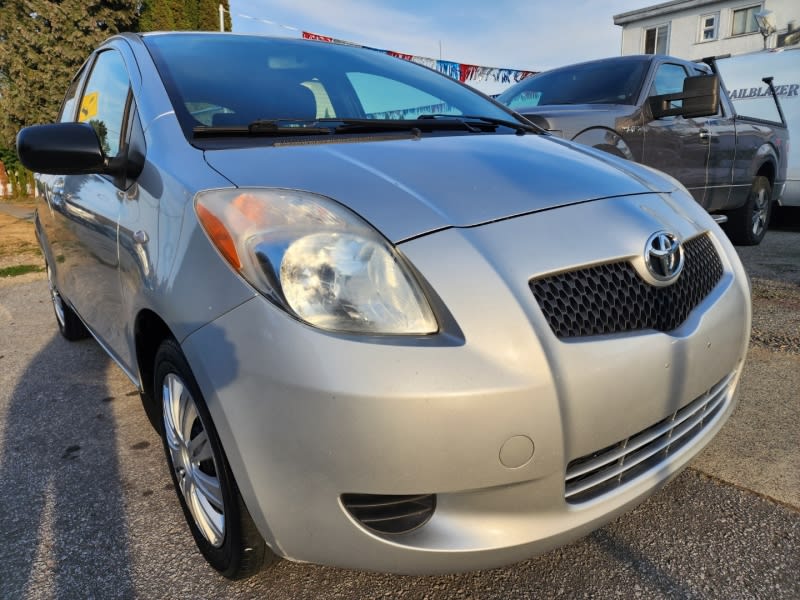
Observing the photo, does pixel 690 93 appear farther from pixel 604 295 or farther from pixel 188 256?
pixel 188 256

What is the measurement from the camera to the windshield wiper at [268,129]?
1.83 metres

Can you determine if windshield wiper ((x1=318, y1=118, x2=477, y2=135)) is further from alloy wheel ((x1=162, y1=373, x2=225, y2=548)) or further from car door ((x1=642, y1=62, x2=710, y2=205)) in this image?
car door ((x1=642, y1=62, x2=710, y2=205))

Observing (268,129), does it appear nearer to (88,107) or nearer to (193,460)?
(193,460)

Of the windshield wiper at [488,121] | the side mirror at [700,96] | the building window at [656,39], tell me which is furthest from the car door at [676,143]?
the building window at [656,39]

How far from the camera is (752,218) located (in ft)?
20.1

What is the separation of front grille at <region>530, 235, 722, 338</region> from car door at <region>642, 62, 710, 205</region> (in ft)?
10.9

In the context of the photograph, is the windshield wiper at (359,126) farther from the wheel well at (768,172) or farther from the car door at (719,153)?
the wheel well at (768,172)

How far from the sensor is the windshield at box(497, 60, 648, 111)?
15.4 ft

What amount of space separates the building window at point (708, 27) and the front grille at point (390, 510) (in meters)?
24.7

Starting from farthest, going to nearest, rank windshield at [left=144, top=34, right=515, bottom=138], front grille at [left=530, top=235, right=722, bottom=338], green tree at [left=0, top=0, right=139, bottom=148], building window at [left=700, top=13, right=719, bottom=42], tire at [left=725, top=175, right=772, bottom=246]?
building window at [left=700, top=13, right=719, bottom=42], green tree at [left=0, top=0, right=139, bottom=148], tire at [left=725, top=175, right=772, bottom=246], windshield at [left=144, top=34, right=515, bottom=138], front grille at [left=530, top=235, right=722, bottom=338]

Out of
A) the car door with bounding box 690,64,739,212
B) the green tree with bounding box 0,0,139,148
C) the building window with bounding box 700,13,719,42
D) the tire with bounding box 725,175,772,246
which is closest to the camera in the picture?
the car door with bounding box 690,64,739,212

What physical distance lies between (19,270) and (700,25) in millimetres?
22806

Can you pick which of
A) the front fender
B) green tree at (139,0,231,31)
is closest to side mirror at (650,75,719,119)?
the front fender

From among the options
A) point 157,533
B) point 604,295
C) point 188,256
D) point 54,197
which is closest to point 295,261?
point 188,256
